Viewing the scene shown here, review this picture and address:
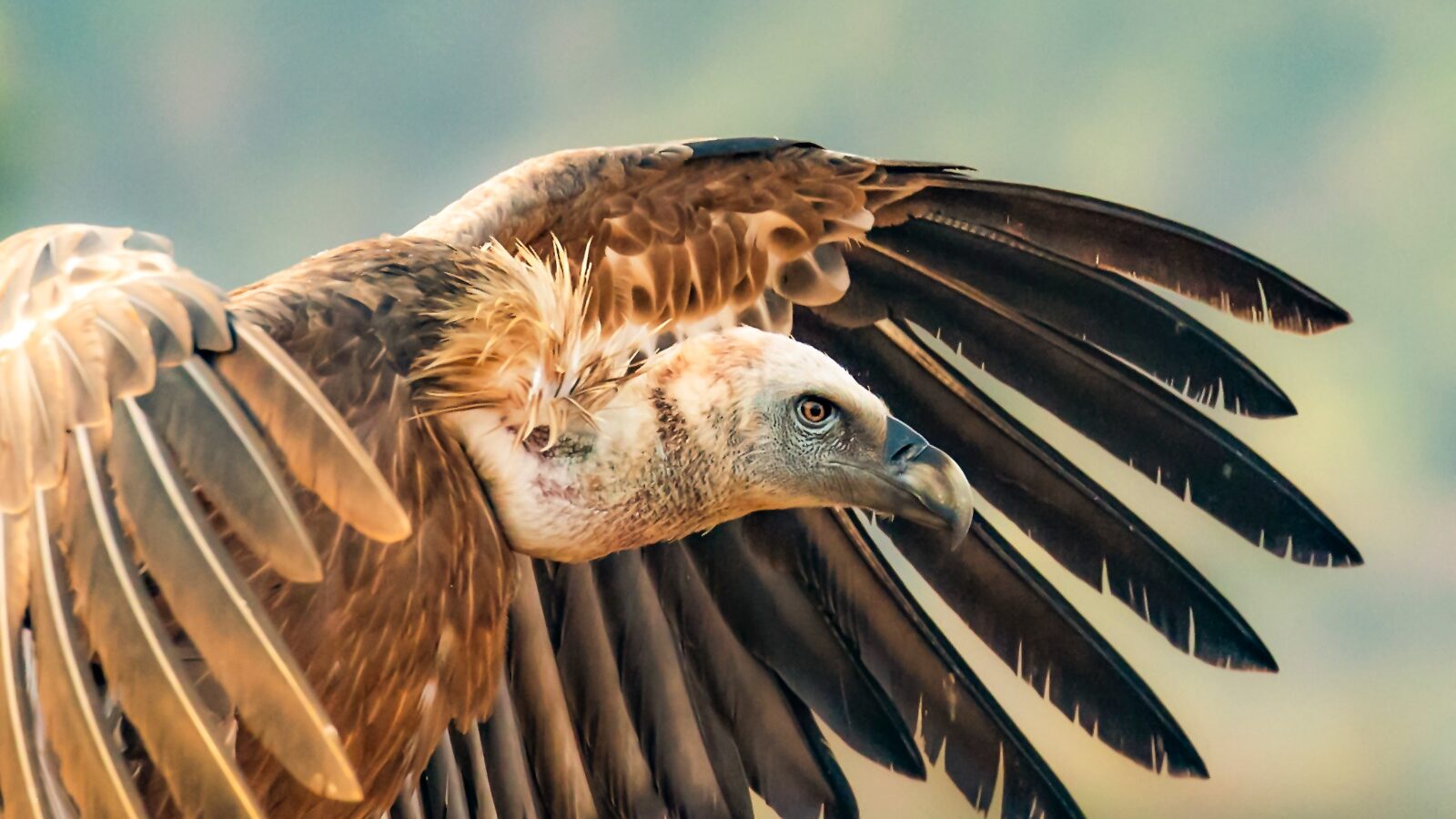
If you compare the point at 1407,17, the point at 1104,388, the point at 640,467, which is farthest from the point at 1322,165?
the point at 640,467

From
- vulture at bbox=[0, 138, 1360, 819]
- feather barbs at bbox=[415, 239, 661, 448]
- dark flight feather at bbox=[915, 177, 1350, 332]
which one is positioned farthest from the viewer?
dark flight feather at bbox=[915, 177, 1350, 332]

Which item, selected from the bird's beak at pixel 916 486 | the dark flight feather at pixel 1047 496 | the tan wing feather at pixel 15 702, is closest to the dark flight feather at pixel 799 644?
the dark flight feather at pixel 1047 496

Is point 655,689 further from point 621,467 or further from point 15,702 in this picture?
point 15,702

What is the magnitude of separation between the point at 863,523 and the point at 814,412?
69cm

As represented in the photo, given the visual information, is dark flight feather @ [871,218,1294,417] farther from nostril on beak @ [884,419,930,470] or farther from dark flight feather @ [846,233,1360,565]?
nostril on beak @ [884,419,930,470]

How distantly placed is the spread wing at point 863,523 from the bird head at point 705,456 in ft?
1.92

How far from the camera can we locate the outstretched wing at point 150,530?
4.09ft

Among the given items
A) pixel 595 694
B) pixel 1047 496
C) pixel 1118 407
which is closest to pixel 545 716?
pixel 595 694

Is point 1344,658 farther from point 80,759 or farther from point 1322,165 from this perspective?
point 80,759

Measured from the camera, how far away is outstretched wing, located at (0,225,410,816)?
1248 millimetres

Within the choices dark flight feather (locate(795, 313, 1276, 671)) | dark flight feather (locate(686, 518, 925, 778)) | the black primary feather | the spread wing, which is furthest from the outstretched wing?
dark flight feather (locate(795, 313, 1276, 671))

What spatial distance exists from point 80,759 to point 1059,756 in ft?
23.7

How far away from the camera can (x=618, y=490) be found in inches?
73.3

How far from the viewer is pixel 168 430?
1421mm
